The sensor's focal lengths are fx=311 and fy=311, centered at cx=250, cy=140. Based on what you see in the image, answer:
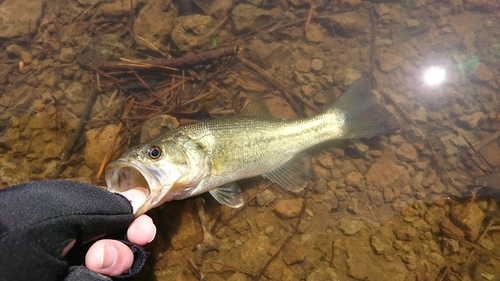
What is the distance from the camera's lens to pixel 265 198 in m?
4.02

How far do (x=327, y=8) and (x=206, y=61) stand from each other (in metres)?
2.77

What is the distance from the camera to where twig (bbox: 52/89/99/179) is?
4.23 m

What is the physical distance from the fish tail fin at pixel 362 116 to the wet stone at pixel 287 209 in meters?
1.08

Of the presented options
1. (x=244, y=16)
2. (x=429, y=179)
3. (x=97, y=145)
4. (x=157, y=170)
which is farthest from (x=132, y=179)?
(x=244, y=16)

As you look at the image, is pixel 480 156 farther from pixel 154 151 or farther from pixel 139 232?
pixel 139 232

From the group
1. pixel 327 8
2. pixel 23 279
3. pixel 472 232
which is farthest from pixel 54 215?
pixel 327 8

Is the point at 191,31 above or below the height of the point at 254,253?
above

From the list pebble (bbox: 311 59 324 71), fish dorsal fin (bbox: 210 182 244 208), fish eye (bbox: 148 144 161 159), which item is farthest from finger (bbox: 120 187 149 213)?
pebble (bbox: 311 59 324 71)

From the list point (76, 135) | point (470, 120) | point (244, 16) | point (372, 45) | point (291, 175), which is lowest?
point (470, 120)

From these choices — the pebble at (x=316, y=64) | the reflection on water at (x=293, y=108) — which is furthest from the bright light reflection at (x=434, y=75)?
the pebble at (x=316, y=64)

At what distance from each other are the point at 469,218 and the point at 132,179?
12.4 ft

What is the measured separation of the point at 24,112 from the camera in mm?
4816

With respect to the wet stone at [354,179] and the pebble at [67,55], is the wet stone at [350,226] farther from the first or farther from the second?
the pebble at [67,55]

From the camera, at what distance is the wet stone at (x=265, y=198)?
4.02 m
